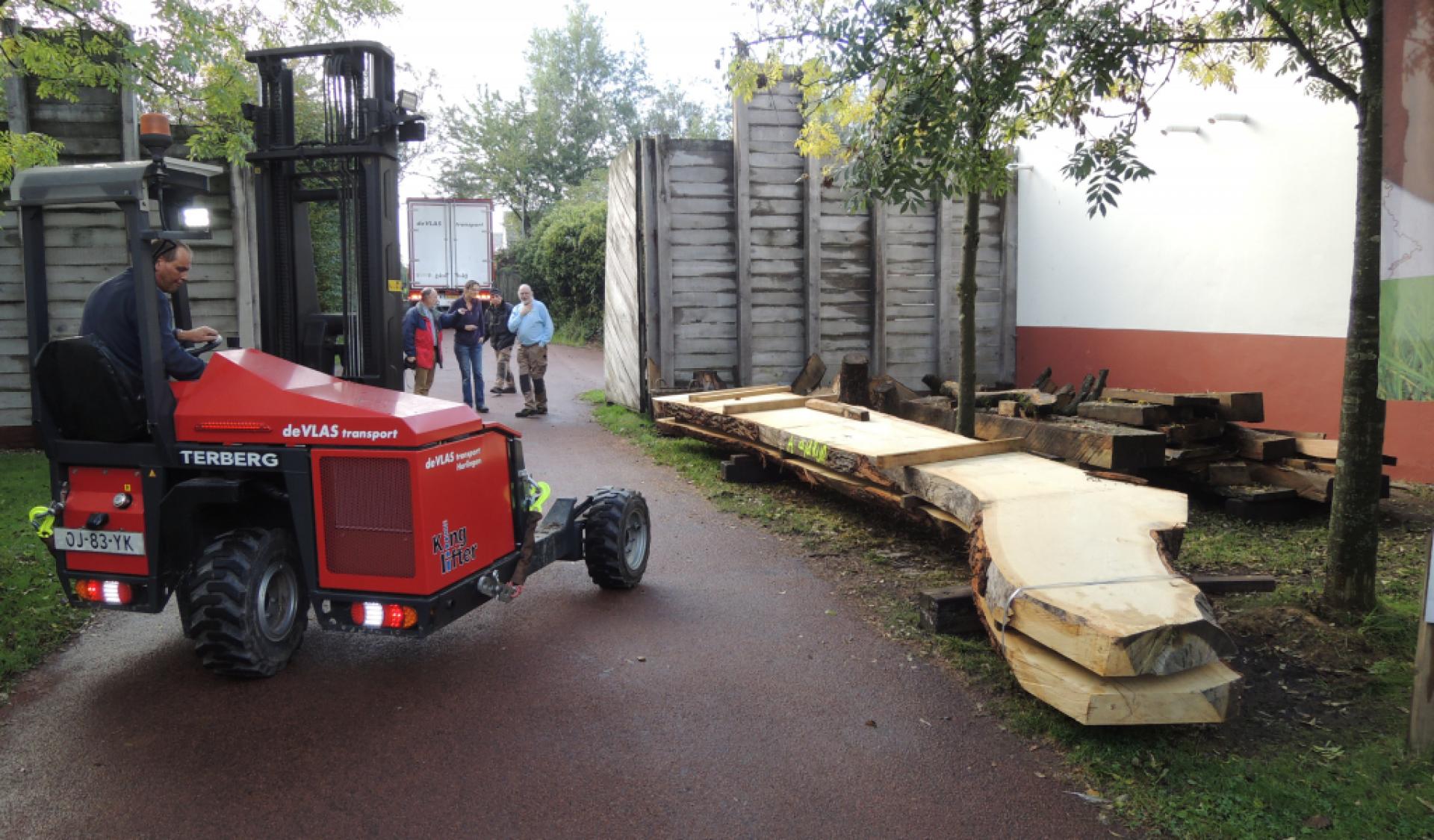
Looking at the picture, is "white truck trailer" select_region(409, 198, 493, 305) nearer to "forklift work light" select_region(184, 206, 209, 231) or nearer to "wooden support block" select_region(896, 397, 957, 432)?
"wooden support block" select_region(896, 397, 957, 432)

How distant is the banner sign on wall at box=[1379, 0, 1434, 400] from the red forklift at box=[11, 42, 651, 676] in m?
3.98

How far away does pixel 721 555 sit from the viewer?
7.48 meters

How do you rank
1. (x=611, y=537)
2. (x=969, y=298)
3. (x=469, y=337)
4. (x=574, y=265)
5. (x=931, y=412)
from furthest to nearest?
(x=574, y=265), (x=469, y=337), (x=931, y=412), (x=969, y=298), (x=611, y=537)

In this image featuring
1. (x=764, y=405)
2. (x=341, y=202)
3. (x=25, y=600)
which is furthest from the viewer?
(x=764, y=405)

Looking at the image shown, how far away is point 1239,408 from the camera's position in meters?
8.67

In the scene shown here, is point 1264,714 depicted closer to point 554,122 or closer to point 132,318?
point 132,318

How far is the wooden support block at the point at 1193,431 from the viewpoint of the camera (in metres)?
8.55

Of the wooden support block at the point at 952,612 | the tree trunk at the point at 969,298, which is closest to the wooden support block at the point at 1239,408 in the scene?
the tree trunk at the point at 969,298

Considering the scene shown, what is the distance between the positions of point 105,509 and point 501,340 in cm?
1166

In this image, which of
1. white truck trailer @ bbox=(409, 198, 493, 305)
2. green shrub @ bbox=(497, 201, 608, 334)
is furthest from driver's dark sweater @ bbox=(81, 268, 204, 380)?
green shrub @ bbox=(497, 201, 608, 334)

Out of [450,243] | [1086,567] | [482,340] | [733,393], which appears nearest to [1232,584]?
[1086,567]

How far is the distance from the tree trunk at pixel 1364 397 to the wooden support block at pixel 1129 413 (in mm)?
3258

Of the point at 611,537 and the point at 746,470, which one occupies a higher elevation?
the point at 611,537

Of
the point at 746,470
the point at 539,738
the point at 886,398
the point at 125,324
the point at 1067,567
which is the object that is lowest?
the point at 539,738
